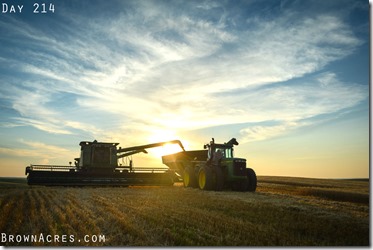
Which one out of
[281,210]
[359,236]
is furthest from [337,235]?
[281,210]

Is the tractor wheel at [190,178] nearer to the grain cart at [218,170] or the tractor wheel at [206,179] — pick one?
the grain cart at [218,170]

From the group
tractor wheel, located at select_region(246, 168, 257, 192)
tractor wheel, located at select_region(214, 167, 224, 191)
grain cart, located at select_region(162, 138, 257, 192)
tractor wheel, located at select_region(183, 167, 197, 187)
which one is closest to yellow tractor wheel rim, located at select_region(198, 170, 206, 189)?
grain cart, located at select_region(162, 138, 257, 192)

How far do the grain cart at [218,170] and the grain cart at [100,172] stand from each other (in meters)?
2.73

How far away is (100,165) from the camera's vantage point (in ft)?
82.7

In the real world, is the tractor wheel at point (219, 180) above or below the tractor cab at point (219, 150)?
below

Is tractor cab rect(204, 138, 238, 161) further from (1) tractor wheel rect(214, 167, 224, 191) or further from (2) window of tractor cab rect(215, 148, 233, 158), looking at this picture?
(1) tractor wheel rect(214, 167, 224, 191)

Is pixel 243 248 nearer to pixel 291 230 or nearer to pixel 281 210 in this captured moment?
pixel 291 230

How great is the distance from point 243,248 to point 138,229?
97.1 inches

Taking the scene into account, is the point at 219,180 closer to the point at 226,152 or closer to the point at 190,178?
the point at 226,152

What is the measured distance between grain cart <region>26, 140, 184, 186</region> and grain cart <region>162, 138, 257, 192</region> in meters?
2.73

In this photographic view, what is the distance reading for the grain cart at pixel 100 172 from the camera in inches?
874

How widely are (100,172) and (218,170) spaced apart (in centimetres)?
902

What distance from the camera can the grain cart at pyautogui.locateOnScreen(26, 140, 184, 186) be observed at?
72.8 feet

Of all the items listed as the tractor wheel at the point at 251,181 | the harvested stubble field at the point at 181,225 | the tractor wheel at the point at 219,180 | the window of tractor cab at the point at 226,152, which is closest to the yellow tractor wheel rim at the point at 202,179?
the tractor wheel at the point at 219,180
